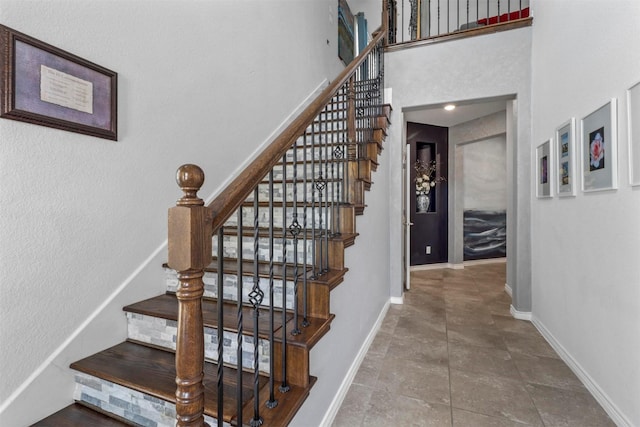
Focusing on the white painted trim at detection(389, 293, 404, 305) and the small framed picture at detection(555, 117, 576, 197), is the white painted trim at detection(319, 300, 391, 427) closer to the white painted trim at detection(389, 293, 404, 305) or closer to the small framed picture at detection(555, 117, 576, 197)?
the white painted trim at detection(389, 293, 404, 305)

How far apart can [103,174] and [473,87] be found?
11.0 feet

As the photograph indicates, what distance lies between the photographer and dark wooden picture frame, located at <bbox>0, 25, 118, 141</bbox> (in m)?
1.21

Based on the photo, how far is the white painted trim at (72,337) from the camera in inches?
49.0

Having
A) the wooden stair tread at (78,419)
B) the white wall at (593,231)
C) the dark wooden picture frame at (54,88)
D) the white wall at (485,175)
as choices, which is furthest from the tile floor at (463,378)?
the white wall at (485,175)

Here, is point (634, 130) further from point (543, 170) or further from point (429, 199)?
point (429, 199)

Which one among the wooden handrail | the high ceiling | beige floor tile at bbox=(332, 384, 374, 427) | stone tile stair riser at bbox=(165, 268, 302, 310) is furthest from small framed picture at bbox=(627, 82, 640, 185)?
the high ceiling

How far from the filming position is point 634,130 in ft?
4.81

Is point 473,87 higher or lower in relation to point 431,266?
higher

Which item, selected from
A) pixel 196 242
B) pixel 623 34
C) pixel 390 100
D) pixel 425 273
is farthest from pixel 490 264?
pixel 196 242

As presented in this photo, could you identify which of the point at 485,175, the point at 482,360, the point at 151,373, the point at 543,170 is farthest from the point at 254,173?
the point at 485,175

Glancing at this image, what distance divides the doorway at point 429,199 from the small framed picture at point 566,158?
316cm

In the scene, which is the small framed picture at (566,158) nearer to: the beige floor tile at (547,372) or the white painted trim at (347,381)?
the beige floor tile at (547,372)

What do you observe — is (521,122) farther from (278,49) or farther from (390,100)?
(278,49)

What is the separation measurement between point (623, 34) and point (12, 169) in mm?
2884
